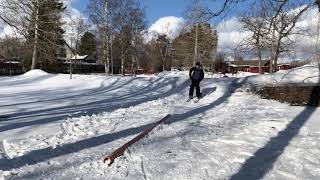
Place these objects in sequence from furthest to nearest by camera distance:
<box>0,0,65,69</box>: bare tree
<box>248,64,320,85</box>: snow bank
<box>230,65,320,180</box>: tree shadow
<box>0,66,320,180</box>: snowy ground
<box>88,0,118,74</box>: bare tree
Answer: <box>88,0,118,74</box>: bare tree < <box>248,64,320,85</box>: snow bank < <box>0,0,65,69</box>: bare tree < <box>230,65,320,180</box>: tree shadow < <box>0,66,320,180</box>: snowy ground

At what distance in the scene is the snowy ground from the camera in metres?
8.59

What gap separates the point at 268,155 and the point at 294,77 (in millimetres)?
14520

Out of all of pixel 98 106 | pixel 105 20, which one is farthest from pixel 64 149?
pixel 105 20

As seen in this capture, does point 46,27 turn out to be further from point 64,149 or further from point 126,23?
point 126,23

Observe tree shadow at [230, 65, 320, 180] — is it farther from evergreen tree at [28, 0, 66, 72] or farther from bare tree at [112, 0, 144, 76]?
bare tree at [112, 0, 144, 76]

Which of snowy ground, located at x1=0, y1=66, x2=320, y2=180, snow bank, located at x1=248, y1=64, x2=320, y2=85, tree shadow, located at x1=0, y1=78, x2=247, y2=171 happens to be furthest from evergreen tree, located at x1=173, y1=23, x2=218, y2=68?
tree shadow, located at x1=0, y1=78, x2=247, y2=171

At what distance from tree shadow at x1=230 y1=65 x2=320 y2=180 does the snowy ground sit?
19 millimetres

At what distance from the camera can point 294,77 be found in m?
24.0

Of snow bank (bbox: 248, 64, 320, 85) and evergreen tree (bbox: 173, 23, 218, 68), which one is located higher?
evergreen tree (bbox: 173, 23, 218, 68)

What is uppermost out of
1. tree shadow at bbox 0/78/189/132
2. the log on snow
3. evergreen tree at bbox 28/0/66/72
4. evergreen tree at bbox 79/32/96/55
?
evergreen tree at bbox 79/32/96/55

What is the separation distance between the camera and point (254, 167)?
9.17 m

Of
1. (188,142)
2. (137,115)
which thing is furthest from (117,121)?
(188,142)

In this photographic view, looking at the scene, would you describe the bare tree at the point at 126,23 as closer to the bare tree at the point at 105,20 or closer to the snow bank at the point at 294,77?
the bare tree at the point at 105,20

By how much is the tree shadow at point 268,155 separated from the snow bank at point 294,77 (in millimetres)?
7752
